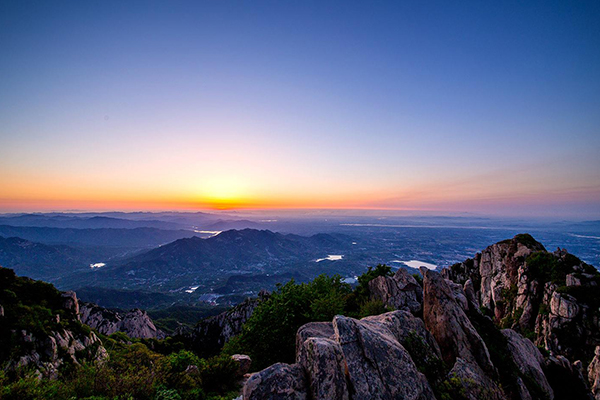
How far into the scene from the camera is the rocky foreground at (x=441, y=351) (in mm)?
8695

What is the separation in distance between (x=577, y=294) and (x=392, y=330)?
112 ft

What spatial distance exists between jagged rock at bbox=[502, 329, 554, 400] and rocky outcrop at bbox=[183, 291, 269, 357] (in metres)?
64.0

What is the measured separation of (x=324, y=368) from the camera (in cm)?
860

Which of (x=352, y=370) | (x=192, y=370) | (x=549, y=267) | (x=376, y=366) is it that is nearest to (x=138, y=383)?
(x=192, y=370)

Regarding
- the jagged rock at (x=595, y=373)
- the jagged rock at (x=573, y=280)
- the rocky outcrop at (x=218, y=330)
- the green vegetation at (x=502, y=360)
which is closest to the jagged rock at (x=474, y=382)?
the green vegetation at (x=502, y=360)

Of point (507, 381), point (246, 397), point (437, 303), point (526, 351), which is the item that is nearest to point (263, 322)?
point (246, 397)

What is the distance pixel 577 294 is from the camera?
28.7 metres

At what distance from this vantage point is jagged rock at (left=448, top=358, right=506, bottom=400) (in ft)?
34.7

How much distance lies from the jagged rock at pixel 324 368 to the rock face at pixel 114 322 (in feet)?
350

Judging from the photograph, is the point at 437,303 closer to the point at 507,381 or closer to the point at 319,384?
the point at 507,381

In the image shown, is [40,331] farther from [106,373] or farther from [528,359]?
[528,359]

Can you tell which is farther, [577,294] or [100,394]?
[577,294]

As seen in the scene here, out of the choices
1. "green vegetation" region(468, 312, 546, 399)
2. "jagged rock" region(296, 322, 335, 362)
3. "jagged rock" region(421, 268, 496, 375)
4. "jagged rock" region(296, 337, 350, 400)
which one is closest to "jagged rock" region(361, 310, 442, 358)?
"jagged rock" region(421, 268, 496, 375)

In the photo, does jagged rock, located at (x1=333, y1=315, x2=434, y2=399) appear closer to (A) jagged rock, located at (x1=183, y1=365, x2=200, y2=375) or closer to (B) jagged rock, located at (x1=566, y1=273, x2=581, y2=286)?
(A) jagged rock, located at (x1=183, y1=365, x2=200, y2=375)
